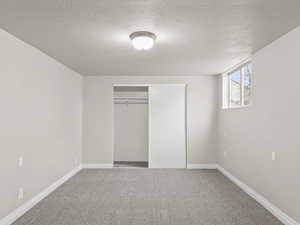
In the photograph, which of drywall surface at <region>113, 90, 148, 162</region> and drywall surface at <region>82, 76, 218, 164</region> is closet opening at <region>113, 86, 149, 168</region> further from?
drywall surface at <region>82, 76, 218, 164</region>

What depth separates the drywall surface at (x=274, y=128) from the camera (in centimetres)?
240

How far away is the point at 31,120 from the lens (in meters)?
3.01

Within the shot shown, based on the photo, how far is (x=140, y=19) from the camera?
2.13 meters

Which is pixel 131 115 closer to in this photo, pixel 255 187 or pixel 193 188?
pixel 193 188

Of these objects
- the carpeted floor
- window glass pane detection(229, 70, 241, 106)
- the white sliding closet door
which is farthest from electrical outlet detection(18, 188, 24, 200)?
window glass pane detection(229, 70, 241, 106)

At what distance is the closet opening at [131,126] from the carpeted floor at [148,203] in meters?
1.56

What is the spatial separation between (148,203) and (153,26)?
2358 millimetres

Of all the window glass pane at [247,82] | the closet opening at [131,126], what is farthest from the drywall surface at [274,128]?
the closet opening at [131,126]

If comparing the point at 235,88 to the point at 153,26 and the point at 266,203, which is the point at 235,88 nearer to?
the point at 266,203

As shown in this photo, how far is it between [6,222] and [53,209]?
0.57 metres

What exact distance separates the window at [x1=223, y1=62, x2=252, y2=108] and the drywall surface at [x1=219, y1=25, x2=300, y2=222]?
A: 316mm

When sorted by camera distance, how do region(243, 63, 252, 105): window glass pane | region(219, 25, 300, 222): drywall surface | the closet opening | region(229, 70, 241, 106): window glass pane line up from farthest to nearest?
the closet opening, region(229, 70, 241, 106): window glass pane, region(243, 63, 252, 105): window glass pane, region(219, 25, 300, 222): drywall surface

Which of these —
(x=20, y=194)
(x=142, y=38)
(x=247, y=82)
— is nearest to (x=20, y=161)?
(x=20, y=194)

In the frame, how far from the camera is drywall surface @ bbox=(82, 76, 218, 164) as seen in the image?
17.3 ft
